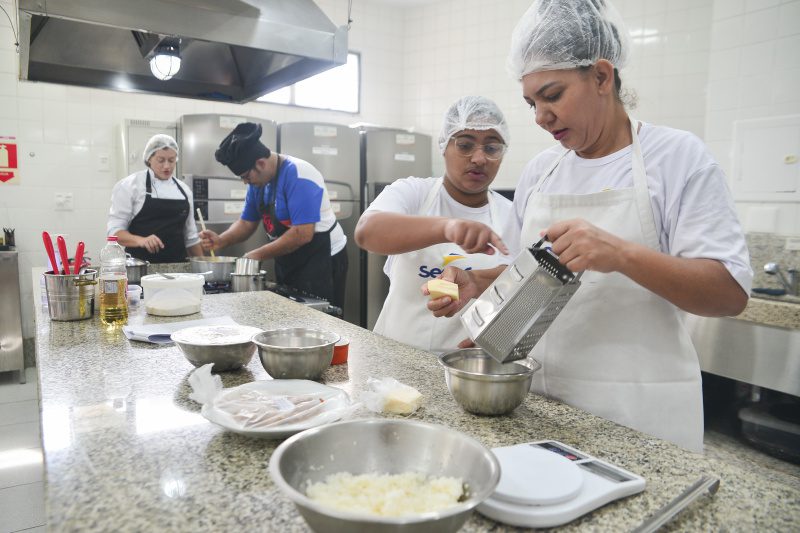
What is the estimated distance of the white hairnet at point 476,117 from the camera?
202 cm

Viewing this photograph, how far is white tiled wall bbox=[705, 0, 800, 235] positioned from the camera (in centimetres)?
291

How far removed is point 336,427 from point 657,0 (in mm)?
4503

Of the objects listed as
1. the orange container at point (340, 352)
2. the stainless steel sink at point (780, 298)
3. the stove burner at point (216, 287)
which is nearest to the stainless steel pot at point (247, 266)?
the stove burner at point (216, 287)

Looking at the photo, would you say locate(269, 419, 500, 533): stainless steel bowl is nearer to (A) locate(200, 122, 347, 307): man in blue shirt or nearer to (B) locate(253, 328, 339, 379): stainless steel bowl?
(B) locate(253, 328, 339, 379): stainless steel bowl

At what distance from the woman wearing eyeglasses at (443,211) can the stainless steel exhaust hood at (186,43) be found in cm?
59

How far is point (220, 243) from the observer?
11.9 ft

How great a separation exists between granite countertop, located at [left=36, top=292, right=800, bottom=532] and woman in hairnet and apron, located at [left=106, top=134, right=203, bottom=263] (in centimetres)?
268

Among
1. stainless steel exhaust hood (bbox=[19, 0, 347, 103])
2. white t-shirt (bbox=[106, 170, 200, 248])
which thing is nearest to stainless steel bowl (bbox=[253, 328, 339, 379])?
stainless steel exhaust hood (bbox=[19, 0, 347, 103])

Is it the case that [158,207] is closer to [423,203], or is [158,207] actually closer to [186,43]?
[186,43]

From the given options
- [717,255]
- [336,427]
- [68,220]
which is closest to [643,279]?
[717,255]

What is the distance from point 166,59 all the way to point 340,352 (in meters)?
1.66

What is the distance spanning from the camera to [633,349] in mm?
1373

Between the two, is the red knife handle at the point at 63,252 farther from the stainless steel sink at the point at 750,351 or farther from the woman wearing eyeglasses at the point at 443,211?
the stainless steel sink at the point at 750,351

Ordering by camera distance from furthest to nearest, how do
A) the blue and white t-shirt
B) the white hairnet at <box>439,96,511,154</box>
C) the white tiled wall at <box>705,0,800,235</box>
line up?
the blue and white t-shirt, the white tiled wall at <box>705,0,800,235</box>, the white hairnet at <box>439,96,511,154</box>
